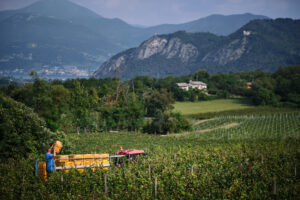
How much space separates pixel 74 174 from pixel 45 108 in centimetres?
4552

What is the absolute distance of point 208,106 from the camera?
93.0 metres

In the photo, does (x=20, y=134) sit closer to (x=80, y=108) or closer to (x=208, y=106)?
(x=80, y=108)

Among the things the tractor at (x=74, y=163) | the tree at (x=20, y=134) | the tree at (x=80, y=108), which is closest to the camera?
the tractor at (x=74, y=163)

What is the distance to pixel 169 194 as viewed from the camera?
41.9 feet

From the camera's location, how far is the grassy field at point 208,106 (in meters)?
85.3

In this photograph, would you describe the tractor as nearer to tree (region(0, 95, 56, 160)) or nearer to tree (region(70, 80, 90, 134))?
tree (region(0, 95, 56, 160))

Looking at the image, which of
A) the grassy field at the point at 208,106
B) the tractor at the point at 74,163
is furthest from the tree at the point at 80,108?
the tractor at the point at 74,163

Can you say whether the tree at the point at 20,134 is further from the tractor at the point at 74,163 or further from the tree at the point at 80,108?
the tree at the point at 80,108

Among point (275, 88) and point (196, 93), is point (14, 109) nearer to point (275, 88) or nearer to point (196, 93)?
point (196, 93)

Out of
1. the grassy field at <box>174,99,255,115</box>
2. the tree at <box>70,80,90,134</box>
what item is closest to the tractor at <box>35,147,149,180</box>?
the tree at <box>70,80,90,134</box>

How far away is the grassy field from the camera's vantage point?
85275 millimetres

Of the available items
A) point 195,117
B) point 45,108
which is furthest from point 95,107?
point 195,117

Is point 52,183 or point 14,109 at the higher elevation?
point 14,109

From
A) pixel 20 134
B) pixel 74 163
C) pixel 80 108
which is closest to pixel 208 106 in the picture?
pixel 80 108
